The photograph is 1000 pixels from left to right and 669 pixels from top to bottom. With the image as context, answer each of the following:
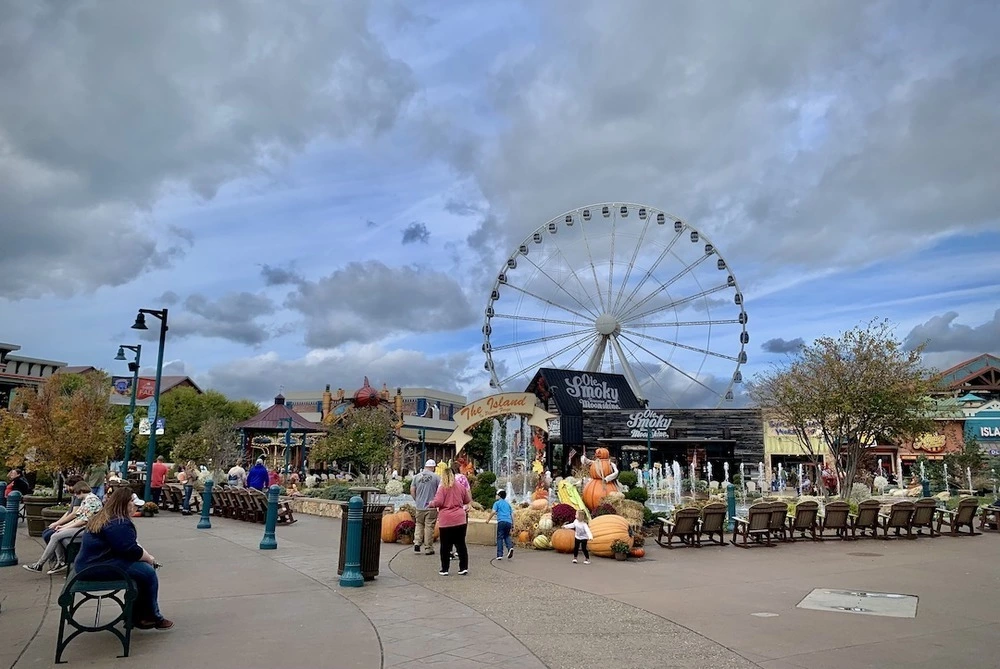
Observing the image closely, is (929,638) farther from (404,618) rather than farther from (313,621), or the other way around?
(313,621)

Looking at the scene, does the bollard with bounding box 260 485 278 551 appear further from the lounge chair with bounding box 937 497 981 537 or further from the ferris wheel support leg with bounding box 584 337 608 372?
the ferris wheel support leg with bounding box 584 337 608 372

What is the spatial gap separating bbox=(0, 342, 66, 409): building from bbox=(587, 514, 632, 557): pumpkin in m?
55.1

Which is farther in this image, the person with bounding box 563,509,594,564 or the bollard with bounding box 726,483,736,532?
the bollard with bounding box 726,483,736,532

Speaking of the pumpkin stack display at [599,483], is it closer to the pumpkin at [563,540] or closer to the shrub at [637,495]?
the shrub at [637,495]

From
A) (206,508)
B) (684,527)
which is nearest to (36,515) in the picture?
(206,508)

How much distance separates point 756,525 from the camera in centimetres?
1630

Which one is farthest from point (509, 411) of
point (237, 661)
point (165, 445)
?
point (165, 445)

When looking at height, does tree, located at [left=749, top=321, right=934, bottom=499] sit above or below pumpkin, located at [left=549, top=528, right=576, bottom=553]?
above

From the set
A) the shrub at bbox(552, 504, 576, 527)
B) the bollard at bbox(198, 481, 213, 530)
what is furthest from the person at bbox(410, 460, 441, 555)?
the bollard at bbox(198, 481, 213, 530)

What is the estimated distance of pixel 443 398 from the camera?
10881cm

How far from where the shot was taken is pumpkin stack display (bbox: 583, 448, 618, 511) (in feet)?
55.0

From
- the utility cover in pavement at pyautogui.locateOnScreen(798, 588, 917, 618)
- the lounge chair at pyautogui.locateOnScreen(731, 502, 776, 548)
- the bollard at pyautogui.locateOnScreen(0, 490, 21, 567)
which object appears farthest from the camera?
the lounge chair at pyautogui.locateOnScreen(731, 502, 776, 548)

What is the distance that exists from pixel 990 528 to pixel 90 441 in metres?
26.5

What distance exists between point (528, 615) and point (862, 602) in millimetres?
4392
